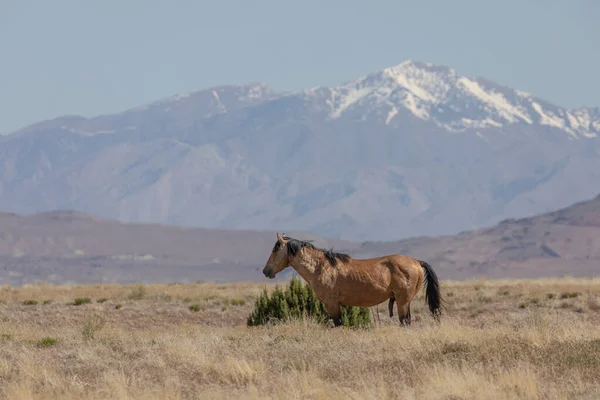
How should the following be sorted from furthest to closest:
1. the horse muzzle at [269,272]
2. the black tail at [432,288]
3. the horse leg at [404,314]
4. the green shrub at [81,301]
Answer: the green shrub at [81,301]
the black tail at [432,288]
the horse leg at [404,314]
the horse muzzle at [269,272]

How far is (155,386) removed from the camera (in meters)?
16.1

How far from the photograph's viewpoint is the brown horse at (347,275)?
71.8ft

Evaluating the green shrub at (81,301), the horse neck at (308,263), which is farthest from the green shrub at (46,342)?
the green shrub at (81,301)

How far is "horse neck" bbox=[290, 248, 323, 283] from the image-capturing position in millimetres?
22000

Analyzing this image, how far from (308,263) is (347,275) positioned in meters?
0.75

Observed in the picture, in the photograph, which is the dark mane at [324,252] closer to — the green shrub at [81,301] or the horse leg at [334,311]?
the horse leg at [334,311]

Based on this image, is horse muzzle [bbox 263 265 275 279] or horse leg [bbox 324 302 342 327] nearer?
horse leg [bbox 324 302 342 327]

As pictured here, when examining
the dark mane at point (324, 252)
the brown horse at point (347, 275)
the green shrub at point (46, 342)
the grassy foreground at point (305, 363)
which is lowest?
the grassy foreground at point (305, 363)

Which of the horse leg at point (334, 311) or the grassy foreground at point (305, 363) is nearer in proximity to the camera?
the grassy foreground at point (305, 363)

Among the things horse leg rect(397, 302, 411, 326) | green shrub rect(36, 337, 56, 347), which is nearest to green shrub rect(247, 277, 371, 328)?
horse leg rect(397, 302, 411, 326)

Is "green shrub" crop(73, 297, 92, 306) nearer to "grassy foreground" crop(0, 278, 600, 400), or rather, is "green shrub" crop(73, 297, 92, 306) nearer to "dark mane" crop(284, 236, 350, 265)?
"grassy foreground" crop(0, 278, 600, 400)

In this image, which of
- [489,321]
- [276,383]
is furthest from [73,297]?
[276,383]

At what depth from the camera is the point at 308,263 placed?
867 inches

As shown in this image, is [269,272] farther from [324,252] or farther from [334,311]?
[334,311]
